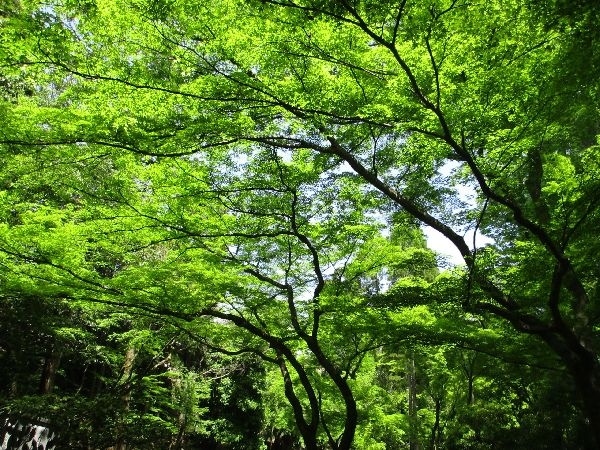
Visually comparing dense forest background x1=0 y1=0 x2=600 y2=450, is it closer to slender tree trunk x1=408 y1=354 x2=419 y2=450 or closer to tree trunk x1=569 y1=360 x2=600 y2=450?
tree trunk x1=569 y1=360 x2=600 y2=450

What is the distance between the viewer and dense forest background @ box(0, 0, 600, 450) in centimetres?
449

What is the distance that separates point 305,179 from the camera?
23.5ft

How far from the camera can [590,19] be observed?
311cm

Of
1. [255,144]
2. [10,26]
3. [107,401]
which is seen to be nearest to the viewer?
[10,26]

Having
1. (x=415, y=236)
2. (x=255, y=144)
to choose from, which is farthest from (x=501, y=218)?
(x=255, y=144)

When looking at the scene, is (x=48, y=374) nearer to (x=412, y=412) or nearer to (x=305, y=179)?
(x=305, y=179)

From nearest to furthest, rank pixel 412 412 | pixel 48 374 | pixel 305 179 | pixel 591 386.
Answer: pixel 591 386, pixel 305 179, pixel 48 374, pixel 412 412

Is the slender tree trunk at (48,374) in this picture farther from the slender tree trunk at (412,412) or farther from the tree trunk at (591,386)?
the tree trunk at (591,386)

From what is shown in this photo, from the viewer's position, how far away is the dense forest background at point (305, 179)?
14.7 feet

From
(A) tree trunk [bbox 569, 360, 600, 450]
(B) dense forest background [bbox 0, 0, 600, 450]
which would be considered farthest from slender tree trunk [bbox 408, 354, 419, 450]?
(A) tree trunk [bbox 569, 360, 600, 450]

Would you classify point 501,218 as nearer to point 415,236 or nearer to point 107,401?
point 415,236

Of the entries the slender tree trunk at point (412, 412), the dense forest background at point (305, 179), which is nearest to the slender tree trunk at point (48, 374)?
the dense forest background at point (305, 179)

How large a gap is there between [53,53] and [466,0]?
14.0ft

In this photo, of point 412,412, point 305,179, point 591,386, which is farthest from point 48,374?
point 591,386
